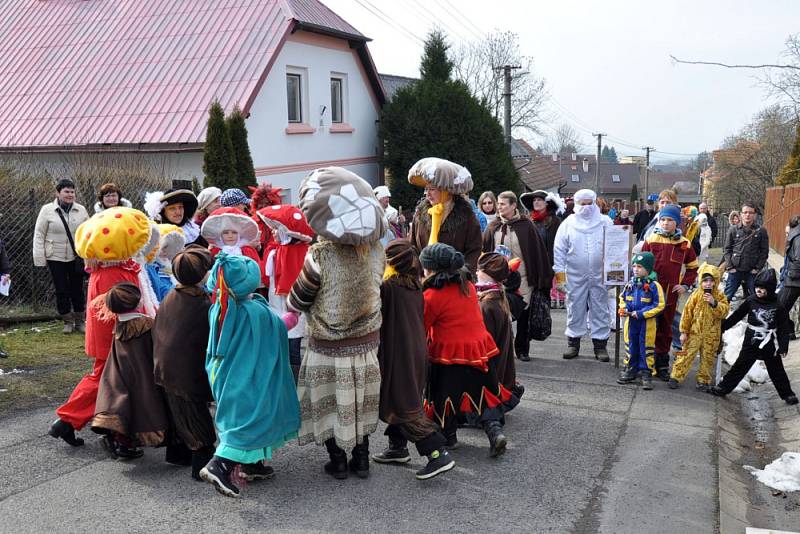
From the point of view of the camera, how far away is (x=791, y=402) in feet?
22.0

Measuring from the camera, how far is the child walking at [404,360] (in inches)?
183

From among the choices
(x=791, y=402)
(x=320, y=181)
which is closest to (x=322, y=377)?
(x=320, y=181)

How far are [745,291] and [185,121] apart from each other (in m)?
11.3

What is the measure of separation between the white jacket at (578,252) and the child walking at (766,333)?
59.6 inches

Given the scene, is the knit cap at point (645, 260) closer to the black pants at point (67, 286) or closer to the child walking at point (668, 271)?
the child walking at point (668, 271)

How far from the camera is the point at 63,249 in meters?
8.56

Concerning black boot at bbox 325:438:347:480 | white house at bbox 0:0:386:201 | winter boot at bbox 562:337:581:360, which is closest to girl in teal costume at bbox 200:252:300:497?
black boot at bbox 325:438:347:480

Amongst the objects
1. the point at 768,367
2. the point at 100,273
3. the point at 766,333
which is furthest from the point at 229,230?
the point at 768,367

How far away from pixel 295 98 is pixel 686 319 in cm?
1322

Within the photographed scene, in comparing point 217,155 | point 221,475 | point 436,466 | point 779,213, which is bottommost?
point 436,466

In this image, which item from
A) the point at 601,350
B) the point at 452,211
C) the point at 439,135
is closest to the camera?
the point at 452,211

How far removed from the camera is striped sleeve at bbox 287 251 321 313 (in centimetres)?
440

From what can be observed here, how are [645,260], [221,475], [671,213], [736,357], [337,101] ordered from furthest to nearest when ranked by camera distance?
[337,101] < [736,357] < [671,213] < [645,260] < [221,475]

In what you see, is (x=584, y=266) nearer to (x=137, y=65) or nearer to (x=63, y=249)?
(x=63, y=249)
